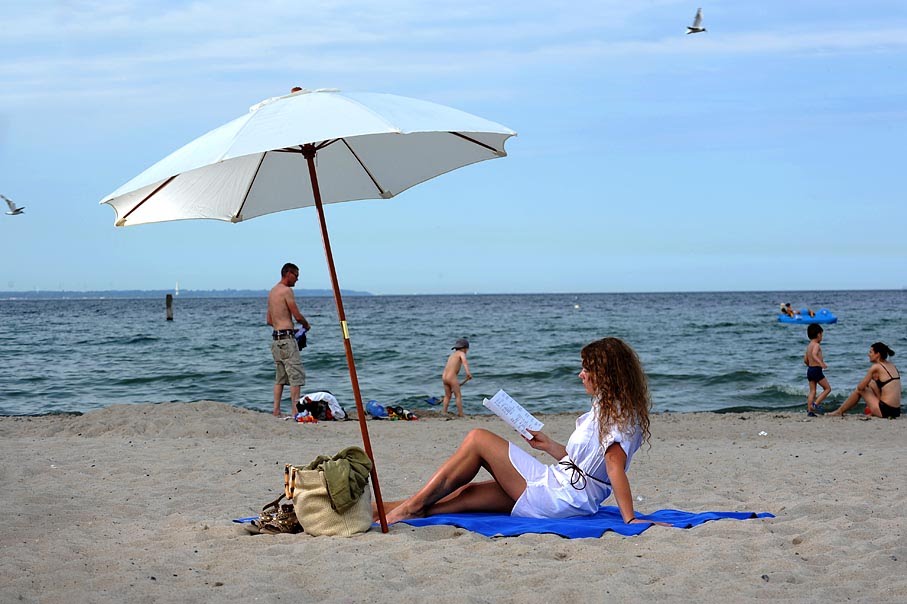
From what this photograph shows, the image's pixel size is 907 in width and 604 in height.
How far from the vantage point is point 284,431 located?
1015 centimetres

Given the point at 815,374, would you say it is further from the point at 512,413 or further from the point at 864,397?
the point at 512,413

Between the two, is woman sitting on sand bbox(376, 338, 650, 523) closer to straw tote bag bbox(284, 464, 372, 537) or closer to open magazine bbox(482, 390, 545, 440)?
open magazine bbox(482, 390, 545, 440)

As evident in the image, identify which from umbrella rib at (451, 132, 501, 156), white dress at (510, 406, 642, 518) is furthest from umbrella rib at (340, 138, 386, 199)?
white dress at (510, 406, 642, 518)

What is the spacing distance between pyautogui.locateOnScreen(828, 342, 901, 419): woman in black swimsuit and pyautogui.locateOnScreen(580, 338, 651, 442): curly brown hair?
8.31 meters

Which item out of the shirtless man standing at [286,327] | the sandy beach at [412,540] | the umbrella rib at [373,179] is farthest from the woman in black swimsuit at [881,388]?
the umbrella rib at [373,179]

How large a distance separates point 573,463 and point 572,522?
0.32m

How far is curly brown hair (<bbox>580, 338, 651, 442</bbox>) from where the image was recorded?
180 inches

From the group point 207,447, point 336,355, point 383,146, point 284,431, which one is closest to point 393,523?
point 383,146

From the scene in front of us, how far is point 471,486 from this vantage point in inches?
204

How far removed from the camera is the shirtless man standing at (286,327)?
10883 millimetres

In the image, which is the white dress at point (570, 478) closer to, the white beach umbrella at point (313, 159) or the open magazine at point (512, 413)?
A: the open magazine at point (512, 413)

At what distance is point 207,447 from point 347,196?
13.2 feet

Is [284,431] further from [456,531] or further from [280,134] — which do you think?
[280,134]

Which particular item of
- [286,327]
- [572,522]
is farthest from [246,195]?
[286,327]
